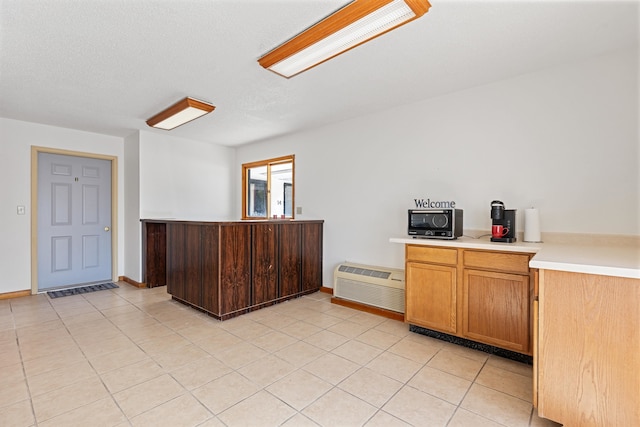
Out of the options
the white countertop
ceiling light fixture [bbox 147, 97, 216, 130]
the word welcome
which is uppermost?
ceiling light fixture [bbox 147, 97, 216, 130]

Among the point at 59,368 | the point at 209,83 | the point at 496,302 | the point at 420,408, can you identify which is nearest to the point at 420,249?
the point at 496,302

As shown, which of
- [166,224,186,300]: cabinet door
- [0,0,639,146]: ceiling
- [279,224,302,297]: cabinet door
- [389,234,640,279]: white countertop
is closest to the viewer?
[389,234,640,279]: white countertop

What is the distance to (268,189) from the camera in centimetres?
547

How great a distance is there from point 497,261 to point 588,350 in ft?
3.16

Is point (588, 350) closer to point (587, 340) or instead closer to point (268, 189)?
point (587, 340)

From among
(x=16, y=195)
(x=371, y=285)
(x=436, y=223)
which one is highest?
(x=16, y=195)

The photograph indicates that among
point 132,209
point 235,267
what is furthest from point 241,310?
point 132,209

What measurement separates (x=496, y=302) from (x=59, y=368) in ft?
11.1

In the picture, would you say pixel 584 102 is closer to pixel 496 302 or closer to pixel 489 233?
pixel 489 233

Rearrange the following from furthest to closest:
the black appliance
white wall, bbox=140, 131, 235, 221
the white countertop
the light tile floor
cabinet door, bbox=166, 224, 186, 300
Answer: white wall, bbox=140, 131, 235, 221 < cabinet door, bbox=166, 224, 186, 300 < the black appliance < the light tile floor < the white countertop

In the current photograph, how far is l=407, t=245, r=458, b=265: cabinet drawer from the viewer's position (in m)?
2.66

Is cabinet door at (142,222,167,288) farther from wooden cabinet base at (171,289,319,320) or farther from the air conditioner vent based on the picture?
the air conditioner vent

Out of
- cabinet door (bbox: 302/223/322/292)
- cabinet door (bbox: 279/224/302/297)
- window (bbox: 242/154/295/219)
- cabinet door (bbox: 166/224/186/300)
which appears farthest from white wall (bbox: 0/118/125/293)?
cabinet door (bbox: 302/223/322/292)

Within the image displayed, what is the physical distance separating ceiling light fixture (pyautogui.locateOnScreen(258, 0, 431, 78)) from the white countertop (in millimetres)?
1638
